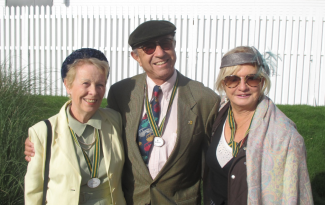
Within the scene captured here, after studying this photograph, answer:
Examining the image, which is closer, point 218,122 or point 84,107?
point 84,107

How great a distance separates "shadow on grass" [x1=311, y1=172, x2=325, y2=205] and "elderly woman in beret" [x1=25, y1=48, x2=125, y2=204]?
2.92 meters

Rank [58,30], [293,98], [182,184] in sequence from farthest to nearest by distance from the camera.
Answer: [58,30]
[293,98]
[182,184]

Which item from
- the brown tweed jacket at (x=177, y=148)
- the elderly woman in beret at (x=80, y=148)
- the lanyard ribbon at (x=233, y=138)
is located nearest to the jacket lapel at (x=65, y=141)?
the elderly woman in beret at (x=80, y=148)

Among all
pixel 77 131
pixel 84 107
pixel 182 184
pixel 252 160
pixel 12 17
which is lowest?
pixel 182 184

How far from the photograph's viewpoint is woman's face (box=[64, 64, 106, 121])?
Result: 7.72 feet

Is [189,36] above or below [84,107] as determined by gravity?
above

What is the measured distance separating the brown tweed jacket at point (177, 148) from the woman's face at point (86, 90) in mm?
503

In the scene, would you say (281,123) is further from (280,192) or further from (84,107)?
(84,107)

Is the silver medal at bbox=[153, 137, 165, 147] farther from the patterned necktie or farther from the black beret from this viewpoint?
the black beret

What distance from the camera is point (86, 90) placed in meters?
2.35

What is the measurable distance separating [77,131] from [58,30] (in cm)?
709

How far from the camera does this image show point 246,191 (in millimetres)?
2266

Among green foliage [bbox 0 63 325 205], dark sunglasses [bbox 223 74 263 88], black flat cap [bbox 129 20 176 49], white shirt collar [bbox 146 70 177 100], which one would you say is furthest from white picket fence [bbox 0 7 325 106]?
dark sunglasses [bbox 223 74 263 88]

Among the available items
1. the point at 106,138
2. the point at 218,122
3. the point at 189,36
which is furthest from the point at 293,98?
the point at 106,138
